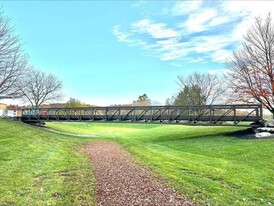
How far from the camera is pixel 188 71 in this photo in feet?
166

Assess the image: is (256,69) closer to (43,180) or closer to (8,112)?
(43,180)

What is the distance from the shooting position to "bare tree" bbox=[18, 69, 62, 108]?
48406 mm

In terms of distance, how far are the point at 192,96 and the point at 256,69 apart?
71.1 feet

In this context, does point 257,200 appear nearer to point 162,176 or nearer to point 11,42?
point 162,176

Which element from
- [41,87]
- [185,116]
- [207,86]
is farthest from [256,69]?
[41,87]

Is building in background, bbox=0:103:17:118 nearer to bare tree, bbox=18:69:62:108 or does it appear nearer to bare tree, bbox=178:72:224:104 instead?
bare tree, bbox=18:69:62:108

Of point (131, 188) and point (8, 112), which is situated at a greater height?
point (8, 112)

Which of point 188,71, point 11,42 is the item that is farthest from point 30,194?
point 188,71

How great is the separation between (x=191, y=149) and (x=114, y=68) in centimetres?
2434

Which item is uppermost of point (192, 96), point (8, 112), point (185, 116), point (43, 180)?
point (192, 96)

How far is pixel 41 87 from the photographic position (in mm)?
49219

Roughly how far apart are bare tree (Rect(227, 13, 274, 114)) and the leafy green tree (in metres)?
17.9

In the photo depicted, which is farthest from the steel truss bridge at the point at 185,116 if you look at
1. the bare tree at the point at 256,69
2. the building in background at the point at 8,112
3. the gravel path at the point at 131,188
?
the gravel path at the point at 131,188

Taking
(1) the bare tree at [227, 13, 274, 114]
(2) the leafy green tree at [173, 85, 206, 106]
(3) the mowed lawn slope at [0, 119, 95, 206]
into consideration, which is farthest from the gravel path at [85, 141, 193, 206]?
(2) the leafy green tree at [173, 85, 206, 106]
